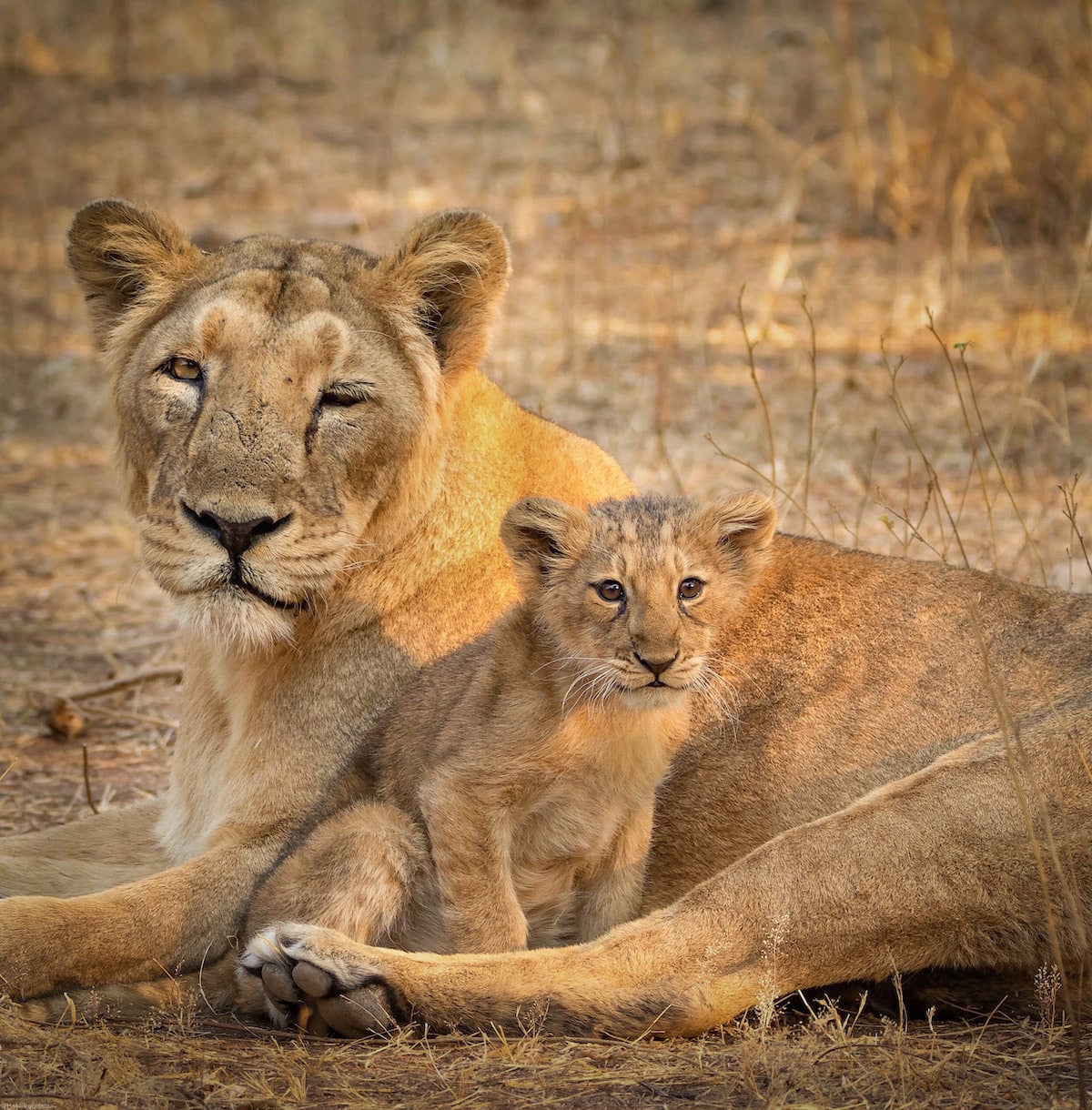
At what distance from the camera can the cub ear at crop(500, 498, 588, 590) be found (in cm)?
371

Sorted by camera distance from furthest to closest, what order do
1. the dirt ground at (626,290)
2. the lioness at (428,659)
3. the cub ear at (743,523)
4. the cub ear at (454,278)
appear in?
the cub ear at (454,278) → the cub ear at (743,523) → the lioness at (428,659) → the dirt ground at (626,290)

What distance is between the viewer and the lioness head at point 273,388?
12.3ft

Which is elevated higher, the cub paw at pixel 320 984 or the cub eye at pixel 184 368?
the cub eye at pixel 184 368

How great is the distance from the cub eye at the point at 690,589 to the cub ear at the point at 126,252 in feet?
5.42

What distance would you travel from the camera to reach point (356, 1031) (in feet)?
11.3

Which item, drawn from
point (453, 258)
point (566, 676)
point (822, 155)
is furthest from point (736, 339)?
point (566, 676)

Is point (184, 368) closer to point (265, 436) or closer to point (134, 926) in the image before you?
point (265, 436)

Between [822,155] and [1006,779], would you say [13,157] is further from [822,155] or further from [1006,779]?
[1006,779]

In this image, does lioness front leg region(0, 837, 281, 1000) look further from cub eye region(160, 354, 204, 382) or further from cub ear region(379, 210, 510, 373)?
cub ear region(379, 210, 510, 373)

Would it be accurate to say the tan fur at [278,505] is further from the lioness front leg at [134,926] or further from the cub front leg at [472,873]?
the cub front leg at [472,873]

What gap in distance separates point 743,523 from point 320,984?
4.97ft

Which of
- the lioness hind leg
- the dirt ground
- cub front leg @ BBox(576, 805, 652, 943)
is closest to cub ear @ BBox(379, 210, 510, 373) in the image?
the dirt ground

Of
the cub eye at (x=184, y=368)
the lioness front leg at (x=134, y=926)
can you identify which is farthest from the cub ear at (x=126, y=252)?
the lioness front leg at (x=134, y=926)

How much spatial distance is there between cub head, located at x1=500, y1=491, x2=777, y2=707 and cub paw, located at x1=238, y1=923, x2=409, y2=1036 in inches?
31.6
